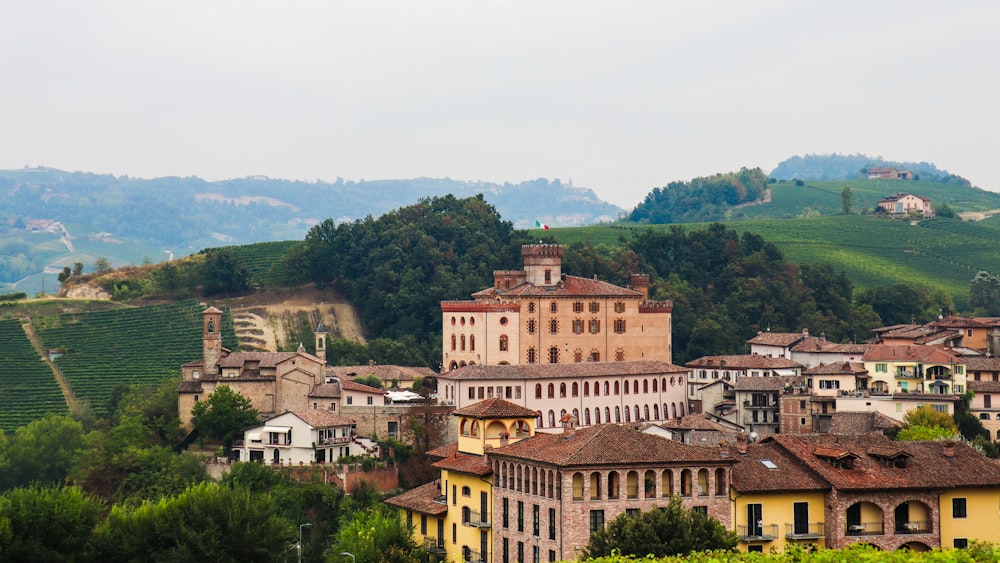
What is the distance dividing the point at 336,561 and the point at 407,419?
28.0 metres

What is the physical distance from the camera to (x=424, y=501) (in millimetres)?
63156

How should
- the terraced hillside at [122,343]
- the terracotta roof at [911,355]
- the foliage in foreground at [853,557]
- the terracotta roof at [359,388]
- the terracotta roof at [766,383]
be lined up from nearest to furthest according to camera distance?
1. the foliage in foreground at [853,557]
2. the terracotta roof at [359,388]
3. the terracotta roof at [911,355]
4. the terracotta roof at [766,383]
5. the terraced hillside at [122,343]

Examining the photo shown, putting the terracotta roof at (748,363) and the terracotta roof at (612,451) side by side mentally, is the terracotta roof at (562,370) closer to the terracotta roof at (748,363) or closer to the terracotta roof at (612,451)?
the terracotta roof at (748,363)

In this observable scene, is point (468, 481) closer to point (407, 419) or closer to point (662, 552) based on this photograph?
point (662, 552)

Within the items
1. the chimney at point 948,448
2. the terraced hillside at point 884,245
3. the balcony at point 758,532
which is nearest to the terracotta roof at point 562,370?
the chimney at point 948,448

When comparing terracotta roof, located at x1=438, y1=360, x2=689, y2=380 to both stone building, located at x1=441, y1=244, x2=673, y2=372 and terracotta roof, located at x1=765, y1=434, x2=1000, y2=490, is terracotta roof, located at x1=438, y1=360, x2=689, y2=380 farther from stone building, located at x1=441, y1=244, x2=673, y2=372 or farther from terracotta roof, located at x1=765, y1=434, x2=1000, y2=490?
terracotta roof, located at x1=765, y1=434, x2=1000, y2=490

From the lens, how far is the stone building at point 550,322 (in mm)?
99625

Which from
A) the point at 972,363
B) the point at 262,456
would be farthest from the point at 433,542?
the point at 972,363

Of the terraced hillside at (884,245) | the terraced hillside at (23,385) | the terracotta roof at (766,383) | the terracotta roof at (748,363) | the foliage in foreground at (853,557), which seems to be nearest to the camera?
the foliage in foreground at (853,557)

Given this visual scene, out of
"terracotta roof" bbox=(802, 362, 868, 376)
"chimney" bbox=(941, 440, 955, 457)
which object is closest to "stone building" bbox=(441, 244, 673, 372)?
"terracotta roof" bbox=(802, 362, 868, 376)

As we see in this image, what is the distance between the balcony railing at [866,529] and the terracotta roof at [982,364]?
139 feet

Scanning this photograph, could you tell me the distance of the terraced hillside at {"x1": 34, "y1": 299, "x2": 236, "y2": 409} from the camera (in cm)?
10981

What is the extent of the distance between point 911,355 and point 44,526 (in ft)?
191

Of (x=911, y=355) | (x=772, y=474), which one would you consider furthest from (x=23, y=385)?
(x=772, y=474)
